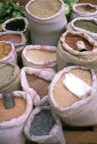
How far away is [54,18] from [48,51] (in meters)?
0.34

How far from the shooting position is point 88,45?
273 centimetres

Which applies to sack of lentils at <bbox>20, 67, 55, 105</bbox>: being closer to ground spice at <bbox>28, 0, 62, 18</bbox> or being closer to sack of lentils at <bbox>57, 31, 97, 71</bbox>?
sack of lentils at <bbox>57, 31, 97, 71</bbox>

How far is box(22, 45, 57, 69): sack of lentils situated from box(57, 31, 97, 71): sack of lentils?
130mm

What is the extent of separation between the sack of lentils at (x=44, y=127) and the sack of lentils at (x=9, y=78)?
317 mm

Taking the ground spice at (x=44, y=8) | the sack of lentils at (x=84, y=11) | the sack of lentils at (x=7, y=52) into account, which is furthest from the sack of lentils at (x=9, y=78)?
the sack of lentils at (x=84, y=11)

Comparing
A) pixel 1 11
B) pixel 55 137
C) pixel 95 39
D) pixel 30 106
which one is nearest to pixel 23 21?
pixel 1 11

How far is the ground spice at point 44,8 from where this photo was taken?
3060mm

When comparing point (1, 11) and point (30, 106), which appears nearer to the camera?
point (30, 106)

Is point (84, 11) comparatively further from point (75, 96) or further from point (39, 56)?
point (75, 96)

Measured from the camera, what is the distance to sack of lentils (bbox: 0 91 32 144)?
2354mm

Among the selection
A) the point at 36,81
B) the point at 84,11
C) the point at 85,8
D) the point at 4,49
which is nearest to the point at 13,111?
the point at 36,81

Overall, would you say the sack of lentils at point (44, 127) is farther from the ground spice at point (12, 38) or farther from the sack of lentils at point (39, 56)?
the ground spice at point (12, 38)

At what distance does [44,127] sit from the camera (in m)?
2.43

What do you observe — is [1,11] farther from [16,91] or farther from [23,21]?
[16,91]
